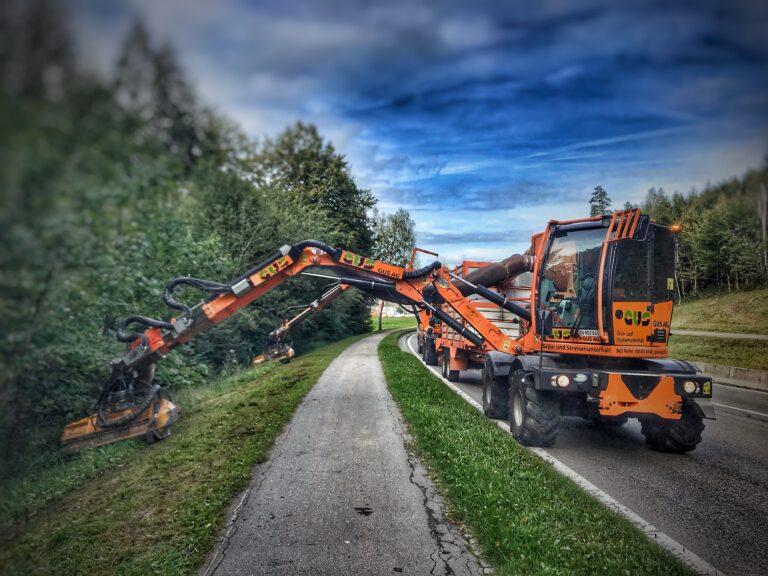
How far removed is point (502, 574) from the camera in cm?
363

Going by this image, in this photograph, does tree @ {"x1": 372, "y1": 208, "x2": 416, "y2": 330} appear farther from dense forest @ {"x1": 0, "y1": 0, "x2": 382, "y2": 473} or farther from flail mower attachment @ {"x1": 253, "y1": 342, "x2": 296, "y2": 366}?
dense forest @ {"x1": 0, "y1": 0, "x2": 382, "y2": 473}

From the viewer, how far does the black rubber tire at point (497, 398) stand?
858 cm

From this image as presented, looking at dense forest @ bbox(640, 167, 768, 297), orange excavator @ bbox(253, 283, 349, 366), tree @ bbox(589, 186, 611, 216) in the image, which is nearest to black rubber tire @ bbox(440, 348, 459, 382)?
orange excavator @ bbox(253, 283, 349, 366)

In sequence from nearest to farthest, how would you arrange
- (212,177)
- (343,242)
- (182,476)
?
(212,177), (182,476), (343,242)

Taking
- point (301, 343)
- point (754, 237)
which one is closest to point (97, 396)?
point (754, 237)

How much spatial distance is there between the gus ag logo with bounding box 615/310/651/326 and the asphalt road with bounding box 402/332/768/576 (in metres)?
1.92

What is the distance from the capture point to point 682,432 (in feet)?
21.5

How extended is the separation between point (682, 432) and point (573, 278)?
265cm

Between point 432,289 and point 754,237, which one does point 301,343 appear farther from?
point 754,237

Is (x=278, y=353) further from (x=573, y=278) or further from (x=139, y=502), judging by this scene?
(x=573, y=278)

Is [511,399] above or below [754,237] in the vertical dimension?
below

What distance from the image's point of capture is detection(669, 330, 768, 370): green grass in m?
15.6

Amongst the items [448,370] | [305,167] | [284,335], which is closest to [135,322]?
[305,167]

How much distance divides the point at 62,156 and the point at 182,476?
Result: 5938mm
